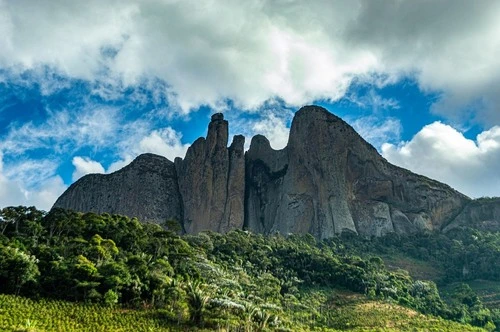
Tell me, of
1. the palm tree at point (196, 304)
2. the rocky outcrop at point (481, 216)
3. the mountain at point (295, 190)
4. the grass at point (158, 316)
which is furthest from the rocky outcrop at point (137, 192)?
the palm tree at point (196, 304)

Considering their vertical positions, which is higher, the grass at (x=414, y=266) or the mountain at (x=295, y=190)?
the mountain at (x=295, y=190)

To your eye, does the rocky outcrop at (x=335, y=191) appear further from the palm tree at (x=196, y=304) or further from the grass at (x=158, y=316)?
the palm tree at (x=196, y=304)

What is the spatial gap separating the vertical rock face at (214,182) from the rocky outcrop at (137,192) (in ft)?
10.3

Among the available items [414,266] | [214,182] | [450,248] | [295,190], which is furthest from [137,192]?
[450,248]

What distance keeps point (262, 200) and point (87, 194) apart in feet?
126

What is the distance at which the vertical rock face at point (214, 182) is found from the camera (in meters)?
97.2

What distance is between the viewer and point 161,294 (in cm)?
3778

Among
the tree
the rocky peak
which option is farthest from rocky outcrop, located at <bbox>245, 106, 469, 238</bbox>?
the tree

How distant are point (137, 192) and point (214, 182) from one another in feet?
55.2

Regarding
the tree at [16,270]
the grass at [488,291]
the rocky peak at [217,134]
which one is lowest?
the tree at [16,270]

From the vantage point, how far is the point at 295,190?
95375 mm

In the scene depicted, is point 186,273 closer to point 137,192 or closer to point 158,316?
point 158,316

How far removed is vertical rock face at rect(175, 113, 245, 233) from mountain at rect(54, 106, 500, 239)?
0.20 metres

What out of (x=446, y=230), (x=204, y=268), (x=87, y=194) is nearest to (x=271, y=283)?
(x=204, y=268)
